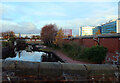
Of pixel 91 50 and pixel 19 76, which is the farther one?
pixel 91 50

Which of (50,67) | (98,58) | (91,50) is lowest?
(98,58)

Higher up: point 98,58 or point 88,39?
point 88,39

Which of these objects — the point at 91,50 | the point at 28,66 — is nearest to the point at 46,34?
the point at 91,50

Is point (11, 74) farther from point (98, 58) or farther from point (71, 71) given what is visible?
point (98, 58)

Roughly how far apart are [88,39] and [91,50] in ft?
27.0

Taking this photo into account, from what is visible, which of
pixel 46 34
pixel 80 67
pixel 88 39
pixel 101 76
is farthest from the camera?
pixel 46 34

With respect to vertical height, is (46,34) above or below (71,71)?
above

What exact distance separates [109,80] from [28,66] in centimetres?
192

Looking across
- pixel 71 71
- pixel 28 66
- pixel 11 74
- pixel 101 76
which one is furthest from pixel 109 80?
pixel 11 74

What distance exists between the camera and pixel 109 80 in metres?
2.34

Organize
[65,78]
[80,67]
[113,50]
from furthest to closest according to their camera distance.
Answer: [113,50], [80,67], [65,78]

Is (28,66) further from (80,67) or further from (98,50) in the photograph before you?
(98,50)

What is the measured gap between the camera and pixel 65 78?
2273 mm

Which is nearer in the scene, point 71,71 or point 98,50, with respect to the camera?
point 71,71
